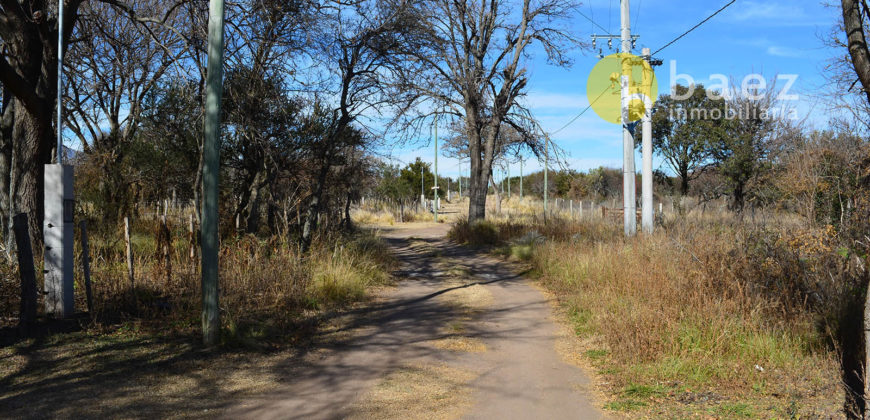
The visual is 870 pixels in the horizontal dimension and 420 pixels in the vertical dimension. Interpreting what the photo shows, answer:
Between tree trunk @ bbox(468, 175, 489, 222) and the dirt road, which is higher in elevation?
tree trunk @ bbox(468, 175, 489, 222)

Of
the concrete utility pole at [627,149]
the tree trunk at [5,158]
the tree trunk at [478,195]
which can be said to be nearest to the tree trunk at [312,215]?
the tree trunk at [5,158]

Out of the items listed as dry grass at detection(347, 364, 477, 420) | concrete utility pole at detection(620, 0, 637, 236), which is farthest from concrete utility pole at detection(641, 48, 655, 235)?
dry grass at detection(347, 364, 477, 420)

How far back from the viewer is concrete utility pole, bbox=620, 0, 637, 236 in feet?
40.8

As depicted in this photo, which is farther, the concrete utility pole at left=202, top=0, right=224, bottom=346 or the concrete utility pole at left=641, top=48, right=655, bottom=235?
the concrete utility pole at left=641, top=48, right=655, bottom=235

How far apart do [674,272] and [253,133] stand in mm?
7226

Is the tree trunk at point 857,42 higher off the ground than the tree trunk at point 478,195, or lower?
higher

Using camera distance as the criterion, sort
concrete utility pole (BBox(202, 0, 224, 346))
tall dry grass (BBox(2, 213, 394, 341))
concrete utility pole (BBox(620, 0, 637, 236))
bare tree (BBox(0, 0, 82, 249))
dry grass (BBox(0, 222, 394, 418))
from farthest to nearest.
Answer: concrete utility pole (BBox(620, 0, 637, 236)) → bare tree (BBox(0, 0, 82, 249)) → tall dry grass (BBox(2, 213, 394, 341)) → concrete utility pole (BBox(202, 0, 224, 346)) → dry grass (BBox(0, 222, 394, 418))

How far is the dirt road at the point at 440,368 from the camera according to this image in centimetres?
478

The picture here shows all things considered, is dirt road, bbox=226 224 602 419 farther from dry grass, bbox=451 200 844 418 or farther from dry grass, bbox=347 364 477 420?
dry grass, bbox=451 200 844 418

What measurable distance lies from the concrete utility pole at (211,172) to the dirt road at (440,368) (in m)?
1.29

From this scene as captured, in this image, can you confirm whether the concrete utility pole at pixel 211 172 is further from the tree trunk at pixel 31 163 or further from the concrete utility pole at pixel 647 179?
the concrete utility pole at pixel 647 179

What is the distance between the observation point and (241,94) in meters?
10.4

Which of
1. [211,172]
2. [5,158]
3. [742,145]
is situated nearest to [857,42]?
[211,172]

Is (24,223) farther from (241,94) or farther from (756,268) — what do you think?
(756,268)
